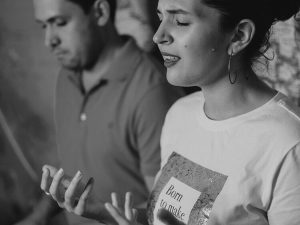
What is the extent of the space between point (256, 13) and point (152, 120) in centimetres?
49

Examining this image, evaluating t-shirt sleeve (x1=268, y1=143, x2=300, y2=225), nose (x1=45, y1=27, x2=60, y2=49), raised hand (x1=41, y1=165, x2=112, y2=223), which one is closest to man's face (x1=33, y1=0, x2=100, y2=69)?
nose (x1=45, y1=27, x2=60, y2=49)

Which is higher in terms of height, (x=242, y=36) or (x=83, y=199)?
(x=242, y=36)

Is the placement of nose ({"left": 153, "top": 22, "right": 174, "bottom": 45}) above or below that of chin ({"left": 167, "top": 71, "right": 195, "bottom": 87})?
above

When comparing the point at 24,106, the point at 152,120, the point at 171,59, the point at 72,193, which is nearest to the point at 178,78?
the point at 171,59

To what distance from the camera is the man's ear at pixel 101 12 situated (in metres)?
1.46

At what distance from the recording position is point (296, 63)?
1.16 meters

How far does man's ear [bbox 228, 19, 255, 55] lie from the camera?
0.83 meters

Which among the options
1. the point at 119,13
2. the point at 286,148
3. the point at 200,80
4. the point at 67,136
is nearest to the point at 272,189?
the point at 286,148

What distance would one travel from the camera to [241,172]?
30.8 inches

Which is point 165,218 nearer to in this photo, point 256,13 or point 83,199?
point 83,199

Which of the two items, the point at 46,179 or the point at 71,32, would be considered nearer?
the point at 46,179

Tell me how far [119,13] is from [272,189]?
37.5 inches

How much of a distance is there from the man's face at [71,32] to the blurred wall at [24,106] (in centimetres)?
29

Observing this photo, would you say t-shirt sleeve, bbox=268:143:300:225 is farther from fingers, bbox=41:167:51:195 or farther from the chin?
fingers, bbox=41:167:51:195
